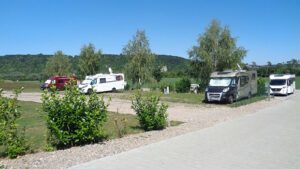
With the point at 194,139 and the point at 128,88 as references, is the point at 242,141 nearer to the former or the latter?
the point at 194,139

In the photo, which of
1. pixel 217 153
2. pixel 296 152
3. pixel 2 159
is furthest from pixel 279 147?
pixel 2 159

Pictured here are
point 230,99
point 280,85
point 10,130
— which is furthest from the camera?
point 280,85

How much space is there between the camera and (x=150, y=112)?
1252cm

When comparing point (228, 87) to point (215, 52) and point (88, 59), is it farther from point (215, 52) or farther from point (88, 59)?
point (88, 59)

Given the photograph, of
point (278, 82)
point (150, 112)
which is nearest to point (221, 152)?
point (150, 112)

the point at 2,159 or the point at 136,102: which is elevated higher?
the point at 136,102

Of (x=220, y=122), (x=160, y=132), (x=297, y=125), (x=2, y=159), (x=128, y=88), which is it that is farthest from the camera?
(x=128, y=88)

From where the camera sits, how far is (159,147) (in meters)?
9.47

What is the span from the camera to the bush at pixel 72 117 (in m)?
9.32

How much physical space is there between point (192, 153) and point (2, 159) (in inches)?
177

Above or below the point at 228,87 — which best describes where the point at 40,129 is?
below

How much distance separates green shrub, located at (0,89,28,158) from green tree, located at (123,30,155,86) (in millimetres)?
29438

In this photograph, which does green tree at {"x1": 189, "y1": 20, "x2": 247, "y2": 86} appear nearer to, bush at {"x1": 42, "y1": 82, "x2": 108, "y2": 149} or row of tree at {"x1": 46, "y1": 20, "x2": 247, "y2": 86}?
row of tree at {"x1": 46, "y1": 20, "x2": 247, "y2": 86}

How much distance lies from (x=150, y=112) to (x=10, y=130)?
203 inches
